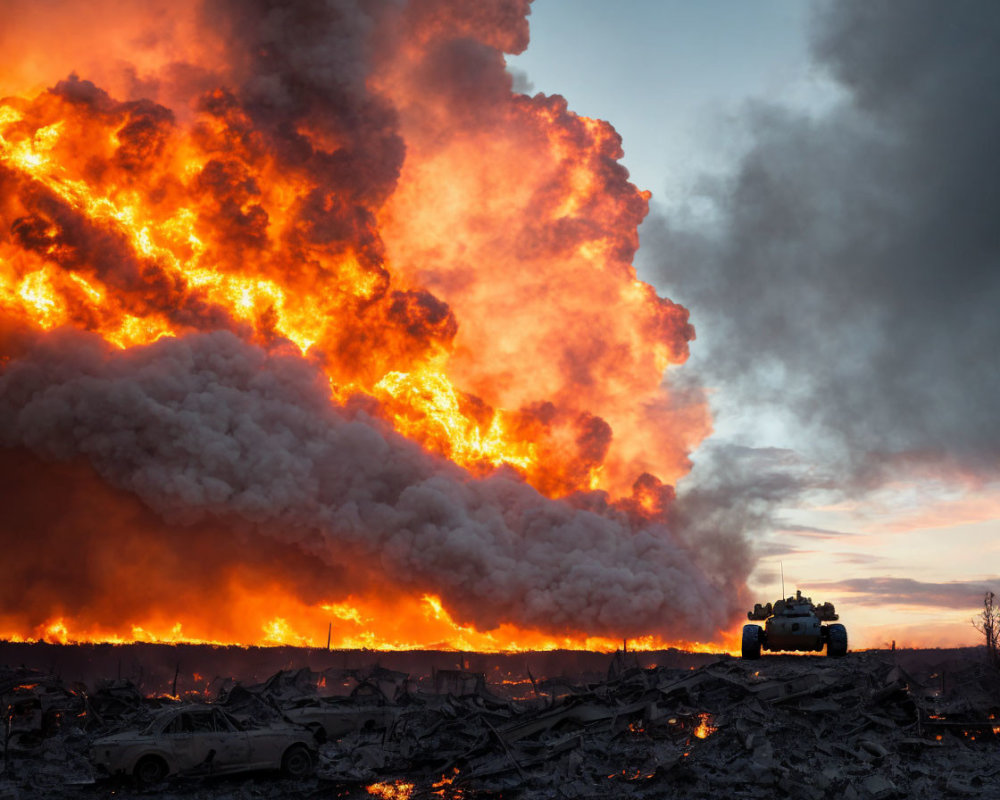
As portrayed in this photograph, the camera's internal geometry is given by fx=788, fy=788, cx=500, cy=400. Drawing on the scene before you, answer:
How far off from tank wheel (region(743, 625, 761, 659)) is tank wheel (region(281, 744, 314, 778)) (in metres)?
21.1

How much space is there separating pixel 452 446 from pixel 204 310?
1796 cm

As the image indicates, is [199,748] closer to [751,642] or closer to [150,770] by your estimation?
[150,770]

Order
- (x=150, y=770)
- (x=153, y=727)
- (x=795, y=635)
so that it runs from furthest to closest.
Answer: (x=795, y=635) < (x=153, y=727) < (x=150, y=770)

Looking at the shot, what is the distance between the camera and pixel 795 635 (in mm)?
34281

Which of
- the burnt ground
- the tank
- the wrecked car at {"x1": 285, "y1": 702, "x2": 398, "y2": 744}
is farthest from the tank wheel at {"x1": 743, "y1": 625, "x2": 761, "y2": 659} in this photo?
the wrecked car at {"x1": 285, "y1": 702, "x2": 398, "y2": 744}

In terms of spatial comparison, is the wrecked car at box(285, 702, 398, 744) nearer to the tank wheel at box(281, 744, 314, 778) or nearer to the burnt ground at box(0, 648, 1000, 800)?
the burnt ground at box(0, 648, 1000, 800)

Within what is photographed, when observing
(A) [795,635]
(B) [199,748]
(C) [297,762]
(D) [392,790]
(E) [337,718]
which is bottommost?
(D) [392,790]

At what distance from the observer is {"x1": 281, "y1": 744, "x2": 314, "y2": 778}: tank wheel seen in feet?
65.0

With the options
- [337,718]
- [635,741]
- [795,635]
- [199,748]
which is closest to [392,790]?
[199,748]

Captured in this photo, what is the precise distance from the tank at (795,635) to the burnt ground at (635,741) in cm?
671

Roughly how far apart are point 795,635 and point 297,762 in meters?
23.0

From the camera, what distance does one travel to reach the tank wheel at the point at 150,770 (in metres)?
17.9

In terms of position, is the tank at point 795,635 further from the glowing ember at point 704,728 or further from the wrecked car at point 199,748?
the wrecked car at point 199,748

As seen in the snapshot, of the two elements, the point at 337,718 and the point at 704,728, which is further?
the point at 337,718
